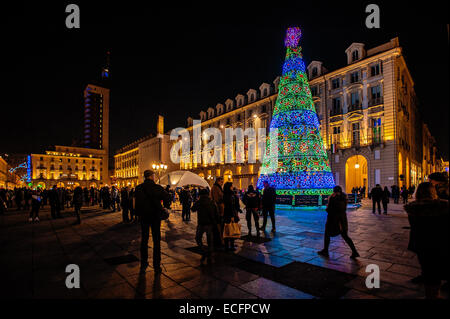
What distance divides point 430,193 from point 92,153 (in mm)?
104065

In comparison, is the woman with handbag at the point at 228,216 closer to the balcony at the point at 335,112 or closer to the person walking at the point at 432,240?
the person walking at the point at 432,240

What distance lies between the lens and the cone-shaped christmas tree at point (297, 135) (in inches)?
576

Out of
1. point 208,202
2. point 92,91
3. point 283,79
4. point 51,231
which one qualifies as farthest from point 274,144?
point 92,91

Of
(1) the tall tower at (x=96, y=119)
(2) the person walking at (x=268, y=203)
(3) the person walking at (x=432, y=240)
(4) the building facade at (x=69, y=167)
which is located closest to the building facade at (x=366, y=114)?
(2) the person walking at (x=268, y=203)

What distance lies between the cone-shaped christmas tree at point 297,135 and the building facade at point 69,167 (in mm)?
76224

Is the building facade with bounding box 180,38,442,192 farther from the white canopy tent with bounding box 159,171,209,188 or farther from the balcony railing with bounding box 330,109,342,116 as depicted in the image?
the white canopy tent with bounding box 159,171,209,188

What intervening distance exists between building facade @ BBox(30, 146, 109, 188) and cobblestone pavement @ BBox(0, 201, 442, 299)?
80.0 meters

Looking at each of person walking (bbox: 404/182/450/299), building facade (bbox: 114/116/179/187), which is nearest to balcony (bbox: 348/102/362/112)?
person walking (bbox: 404/182/450/299)

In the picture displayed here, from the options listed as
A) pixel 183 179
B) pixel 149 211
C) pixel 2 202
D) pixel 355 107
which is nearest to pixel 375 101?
pixel 355 107

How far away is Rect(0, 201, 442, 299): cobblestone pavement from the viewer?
371cm

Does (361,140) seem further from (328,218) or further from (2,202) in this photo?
(2,202)

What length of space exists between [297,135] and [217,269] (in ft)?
37.6

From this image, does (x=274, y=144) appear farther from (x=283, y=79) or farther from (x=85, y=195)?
(x=85, y=195)

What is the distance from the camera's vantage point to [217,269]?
4.72 metres
